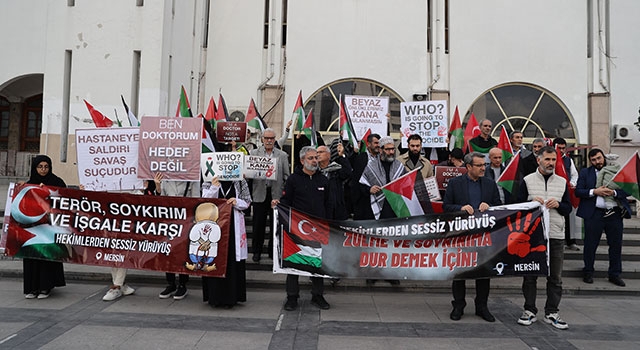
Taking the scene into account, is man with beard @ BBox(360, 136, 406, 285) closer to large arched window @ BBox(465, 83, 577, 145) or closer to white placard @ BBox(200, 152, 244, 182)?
white placard @ BBox(200, 152, 244, 182)

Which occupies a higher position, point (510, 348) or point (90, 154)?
point (90, 154)

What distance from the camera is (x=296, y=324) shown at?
16.8 feet

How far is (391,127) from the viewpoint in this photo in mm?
14664

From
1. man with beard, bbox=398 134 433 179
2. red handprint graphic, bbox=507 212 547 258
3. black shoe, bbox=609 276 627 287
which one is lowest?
black shoe, bbox=609 276 627 287

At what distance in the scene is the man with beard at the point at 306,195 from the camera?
18.8 ft

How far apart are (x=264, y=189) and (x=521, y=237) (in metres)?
4.07

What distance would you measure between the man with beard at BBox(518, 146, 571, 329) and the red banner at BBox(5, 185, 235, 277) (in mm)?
4034

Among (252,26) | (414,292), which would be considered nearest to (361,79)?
(252,26)

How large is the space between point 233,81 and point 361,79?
177 inches

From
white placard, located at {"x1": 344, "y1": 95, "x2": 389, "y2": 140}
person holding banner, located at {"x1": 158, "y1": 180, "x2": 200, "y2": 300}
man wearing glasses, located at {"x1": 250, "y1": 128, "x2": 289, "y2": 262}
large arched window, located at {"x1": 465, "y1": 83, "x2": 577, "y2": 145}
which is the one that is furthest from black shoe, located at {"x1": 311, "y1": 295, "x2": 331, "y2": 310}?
large arched window, located at {"x1": 465, "y1": 83, "x2": 577, "y2": 145}

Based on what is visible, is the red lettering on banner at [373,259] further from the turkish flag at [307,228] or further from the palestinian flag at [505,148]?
the palestinian flag at [505,148]

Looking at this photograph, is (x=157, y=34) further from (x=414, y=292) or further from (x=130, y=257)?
(x=414, y=292)

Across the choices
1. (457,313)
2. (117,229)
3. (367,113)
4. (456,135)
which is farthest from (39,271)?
(456,135)

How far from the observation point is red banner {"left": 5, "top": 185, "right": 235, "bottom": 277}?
5770 millimetres
